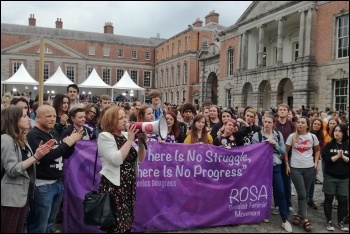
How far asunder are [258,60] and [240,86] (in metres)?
2.89

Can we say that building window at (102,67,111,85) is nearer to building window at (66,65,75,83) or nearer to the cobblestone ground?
building window at (66,65,75,83)

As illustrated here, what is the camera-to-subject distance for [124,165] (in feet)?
11.7

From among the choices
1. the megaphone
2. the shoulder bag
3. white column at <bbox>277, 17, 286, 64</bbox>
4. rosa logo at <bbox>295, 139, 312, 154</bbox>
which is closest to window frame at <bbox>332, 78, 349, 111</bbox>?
white column at <bbox>277, 17, 286, 64</bbox>

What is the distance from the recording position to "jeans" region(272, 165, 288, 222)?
5.43 meters

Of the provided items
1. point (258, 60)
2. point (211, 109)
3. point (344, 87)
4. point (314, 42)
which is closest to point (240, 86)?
point (258, 60)

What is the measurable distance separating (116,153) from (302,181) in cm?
372

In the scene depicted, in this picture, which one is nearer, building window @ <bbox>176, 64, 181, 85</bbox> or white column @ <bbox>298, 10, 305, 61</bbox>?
white column @ <bbox>298, 10, 305, 61</bbox>

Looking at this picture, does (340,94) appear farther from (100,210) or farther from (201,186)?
(100,210)

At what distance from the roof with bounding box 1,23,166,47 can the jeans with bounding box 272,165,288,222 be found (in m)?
56.8

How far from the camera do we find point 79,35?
61031 millimetres

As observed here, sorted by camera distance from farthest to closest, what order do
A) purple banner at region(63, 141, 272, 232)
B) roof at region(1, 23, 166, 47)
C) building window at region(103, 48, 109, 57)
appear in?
1. building window at region(103, 48, 109, 57)
2. roof at region(1, 23, 166, 47)
3. purple banner at region(63, 141, 272, 232)

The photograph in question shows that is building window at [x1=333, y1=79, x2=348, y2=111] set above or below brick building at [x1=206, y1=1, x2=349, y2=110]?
below

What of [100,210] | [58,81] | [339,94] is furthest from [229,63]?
[100,210]

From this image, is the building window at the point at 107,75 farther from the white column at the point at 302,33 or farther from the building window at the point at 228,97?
the white column at the point at 302,33
